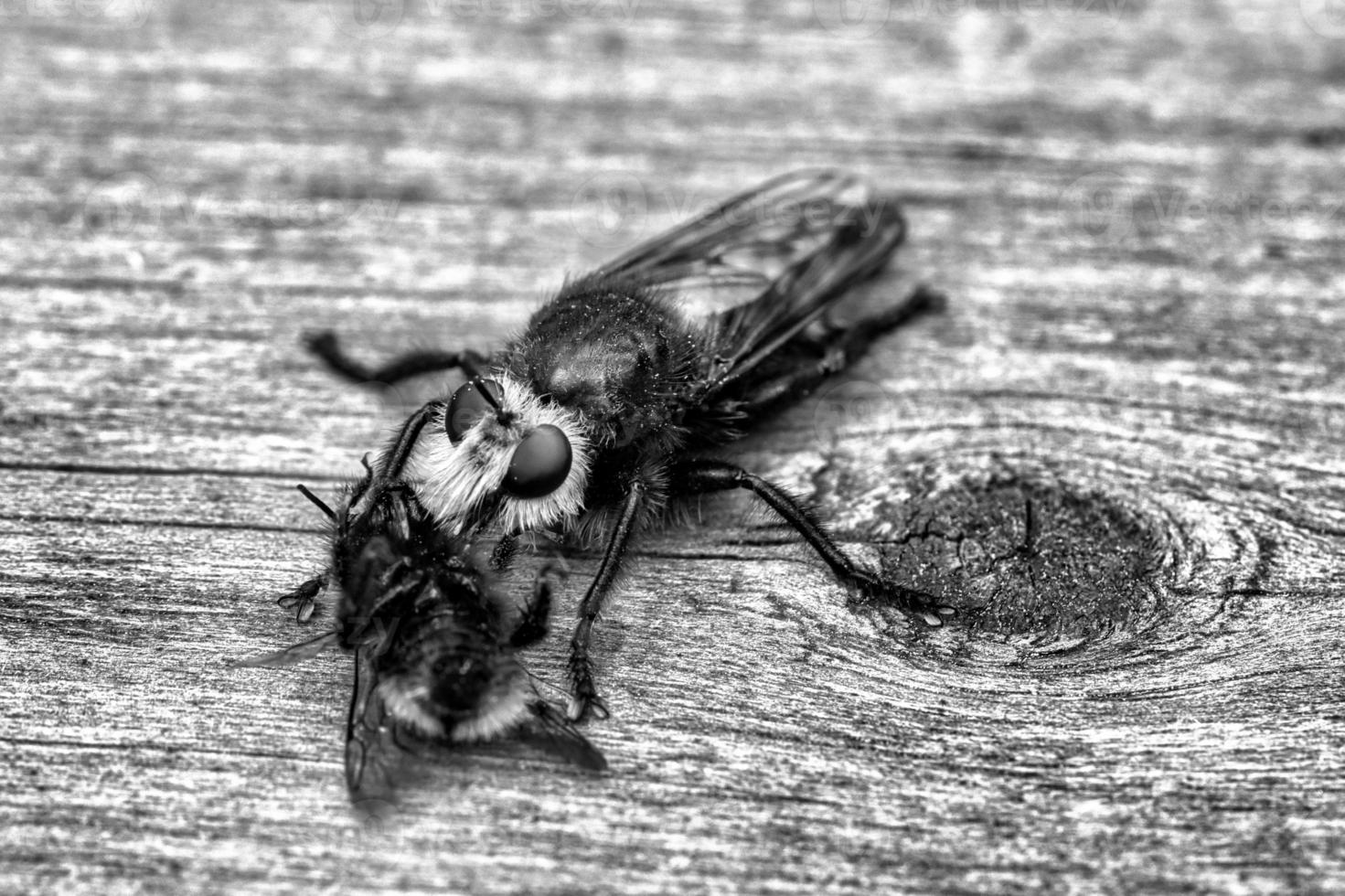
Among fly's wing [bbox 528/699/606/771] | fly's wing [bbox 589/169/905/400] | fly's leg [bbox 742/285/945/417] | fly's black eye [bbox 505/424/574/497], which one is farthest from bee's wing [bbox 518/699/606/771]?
fly's wing [bbox 589/169/905/400]

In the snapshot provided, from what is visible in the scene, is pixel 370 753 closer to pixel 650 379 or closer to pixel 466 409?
pixel 466 409

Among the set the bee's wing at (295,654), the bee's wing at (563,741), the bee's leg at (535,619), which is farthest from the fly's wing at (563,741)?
the bee's wing at (295,654)

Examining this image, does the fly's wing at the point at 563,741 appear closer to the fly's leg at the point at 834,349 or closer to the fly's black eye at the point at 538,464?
the fly's black eye at the point at 538,464

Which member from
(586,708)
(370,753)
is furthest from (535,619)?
(370,753)

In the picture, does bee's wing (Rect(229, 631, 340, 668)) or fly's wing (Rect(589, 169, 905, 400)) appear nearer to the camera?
bee's wing (Rect(229, 631, 340, 668))

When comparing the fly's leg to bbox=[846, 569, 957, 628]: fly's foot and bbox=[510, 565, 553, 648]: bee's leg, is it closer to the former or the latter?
bbox=[846, 569, 957, 628]: fly's foot

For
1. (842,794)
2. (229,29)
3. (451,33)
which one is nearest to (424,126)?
(451,33)

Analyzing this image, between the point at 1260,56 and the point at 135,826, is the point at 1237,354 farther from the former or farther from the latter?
the point at 135,826
